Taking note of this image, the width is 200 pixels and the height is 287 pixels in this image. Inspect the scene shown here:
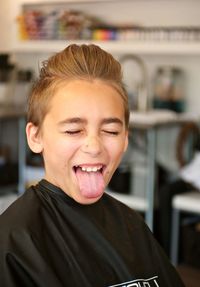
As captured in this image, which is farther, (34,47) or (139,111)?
(34,47)

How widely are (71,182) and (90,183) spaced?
0.05 m

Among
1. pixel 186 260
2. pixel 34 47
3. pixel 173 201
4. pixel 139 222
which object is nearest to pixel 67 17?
pixel 34 47

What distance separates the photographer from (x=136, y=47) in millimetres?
3596

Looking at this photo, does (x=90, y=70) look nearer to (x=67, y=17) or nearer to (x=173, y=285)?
(x=173, y=285)

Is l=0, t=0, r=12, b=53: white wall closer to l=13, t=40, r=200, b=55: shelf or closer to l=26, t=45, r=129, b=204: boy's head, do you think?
l=13, t=40, r=200, b=55: shelf

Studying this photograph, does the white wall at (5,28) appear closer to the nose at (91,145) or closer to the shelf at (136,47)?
the shelf at (136,47)

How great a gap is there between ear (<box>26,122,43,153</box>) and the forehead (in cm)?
A: 7

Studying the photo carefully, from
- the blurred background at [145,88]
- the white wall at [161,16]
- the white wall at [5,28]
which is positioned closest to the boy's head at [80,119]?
the blurred background at [145,88]

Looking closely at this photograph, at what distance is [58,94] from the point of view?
1.09m

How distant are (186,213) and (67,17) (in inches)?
65.2

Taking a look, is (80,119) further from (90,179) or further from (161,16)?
(161,16)

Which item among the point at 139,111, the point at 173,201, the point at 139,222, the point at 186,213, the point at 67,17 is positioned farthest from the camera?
the point at 67,17

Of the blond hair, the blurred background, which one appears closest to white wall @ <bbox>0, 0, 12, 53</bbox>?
the blurred background

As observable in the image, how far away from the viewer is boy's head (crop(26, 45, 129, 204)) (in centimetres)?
106
